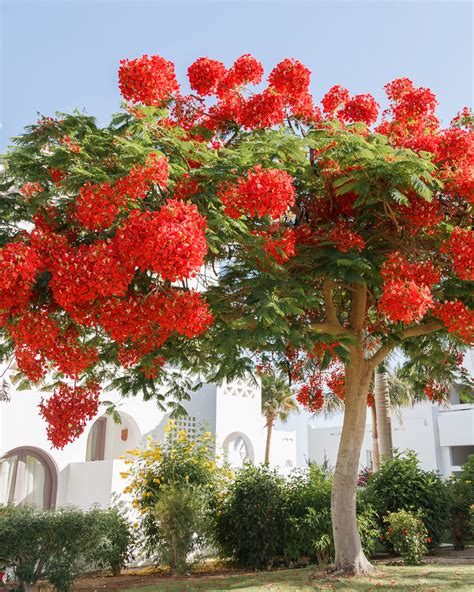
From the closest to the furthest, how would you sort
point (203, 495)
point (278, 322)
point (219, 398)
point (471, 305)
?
point (278, 322), point (471, 305), point (203, 495), point (219, 398)

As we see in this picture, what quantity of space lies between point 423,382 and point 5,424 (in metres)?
10.1

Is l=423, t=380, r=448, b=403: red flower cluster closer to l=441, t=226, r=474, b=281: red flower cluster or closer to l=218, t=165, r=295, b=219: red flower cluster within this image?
l=441, t=226, r=474, b=281: red flower cluster

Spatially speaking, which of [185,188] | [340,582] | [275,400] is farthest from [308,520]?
[275,400]

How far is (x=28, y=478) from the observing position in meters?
16.4

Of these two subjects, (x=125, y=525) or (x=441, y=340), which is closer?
(x=441, y=340)

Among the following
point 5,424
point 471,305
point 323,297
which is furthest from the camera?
point 5,424

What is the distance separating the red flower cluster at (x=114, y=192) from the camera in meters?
5.61

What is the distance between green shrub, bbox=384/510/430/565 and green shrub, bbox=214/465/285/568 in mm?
2122

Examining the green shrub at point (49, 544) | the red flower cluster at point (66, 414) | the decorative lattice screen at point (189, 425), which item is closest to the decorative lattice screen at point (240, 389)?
the decorative lattice screen at point (189, 425)

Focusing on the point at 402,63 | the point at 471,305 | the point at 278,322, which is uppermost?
the point at 402,63

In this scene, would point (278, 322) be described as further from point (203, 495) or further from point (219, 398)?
point (219, 398)

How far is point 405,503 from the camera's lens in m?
12.8

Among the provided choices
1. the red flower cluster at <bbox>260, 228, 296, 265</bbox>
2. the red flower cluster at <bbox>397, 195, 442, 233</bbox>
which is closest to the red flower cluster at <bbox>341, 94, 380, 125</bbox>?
the red flower cluster at <bbox>397, 195, 442, 233</bbox>

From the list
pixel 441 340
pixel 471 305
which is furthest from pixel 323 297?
pixel 441 340
